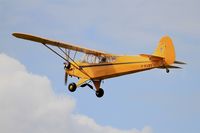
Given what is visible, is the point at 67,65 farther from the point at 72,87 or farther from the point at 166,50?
the point at 166,50

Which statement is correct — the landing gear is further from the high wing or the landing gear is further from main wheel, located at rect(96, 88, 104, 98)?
the high wing

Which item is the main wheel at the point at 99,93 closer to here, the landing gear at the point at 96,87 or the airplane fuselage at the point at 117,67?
the landing gear at the point at 96,87

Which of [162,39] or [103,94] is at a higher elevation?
[162,39]

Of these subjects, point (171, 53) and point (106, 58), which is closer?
point (171, 53)

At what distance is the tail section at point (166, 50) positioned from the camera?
42281mm

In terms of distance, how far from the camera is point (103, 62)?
4516 centimetres

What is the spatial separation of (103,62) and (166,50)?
4620 millimetres

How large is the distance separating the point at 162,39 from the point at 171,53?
118 centimetres

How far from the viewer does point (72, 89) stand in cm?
4606

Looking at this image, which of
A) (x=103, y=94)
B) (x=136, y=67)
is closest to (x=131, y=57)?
(x=136, y=67)

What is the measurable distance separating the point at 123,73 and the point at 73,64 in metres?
4.21

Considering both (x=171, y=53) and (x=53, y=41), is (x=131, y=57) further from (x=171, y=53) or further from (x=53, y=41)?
(x=53, y=41)

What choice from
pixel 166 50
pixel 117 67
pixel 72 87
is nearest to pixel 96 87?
pixel 72 87

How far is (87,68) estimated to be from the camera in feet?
150
